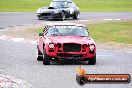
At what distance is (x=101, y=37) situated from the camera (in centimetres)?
2744

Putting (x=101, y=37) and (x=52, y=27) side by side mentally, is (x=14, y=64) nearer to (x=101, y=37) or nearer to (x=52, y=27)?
(x=52, y=27)

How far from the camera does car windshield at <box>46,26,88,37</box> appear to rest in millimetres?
16688

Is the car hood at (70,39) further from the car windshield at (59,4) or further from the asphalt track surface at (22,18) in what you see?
the car windshield at (59,4)

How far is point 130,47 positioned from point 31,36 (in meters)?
6.33

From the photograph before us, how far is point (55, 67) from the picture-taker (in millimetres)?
15031

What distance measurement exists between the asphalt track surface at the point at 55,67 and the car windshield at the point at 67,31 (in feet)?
2.75

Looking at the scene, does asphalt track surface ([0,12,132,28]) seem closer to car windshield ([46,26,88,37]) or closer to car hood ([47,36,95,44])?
car windshield ([46,26,88,37])

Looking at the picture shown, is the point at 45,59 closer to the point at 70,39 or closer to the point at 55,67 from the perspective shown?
the point at 55,67

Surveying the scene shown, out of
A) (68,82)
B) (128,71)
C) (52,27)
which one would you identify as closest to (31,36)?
(52,27)

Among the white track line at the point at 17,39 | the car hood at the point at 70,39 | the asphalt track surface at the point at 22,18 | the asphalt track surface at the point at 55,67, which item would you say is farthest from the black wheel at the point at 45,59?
the asphalt track surface at the point at 22,18

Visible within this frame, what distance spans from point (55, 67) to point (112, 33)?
1518 centimetres

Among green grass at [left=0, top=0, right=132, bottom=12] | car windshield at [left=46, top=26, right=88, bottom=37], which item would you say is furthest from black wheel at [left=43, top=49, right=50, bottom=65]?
green grass at [left=0, top=0, right=132, bottom=12]

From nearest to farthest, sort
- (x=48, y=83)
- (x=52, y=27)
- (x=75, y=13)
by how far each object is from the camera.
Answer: (x=48, y=83) → (x=52, y=27) → (x=75, y=13)

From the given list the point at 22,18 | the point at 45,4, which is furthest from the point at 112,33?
the point at 45,4
